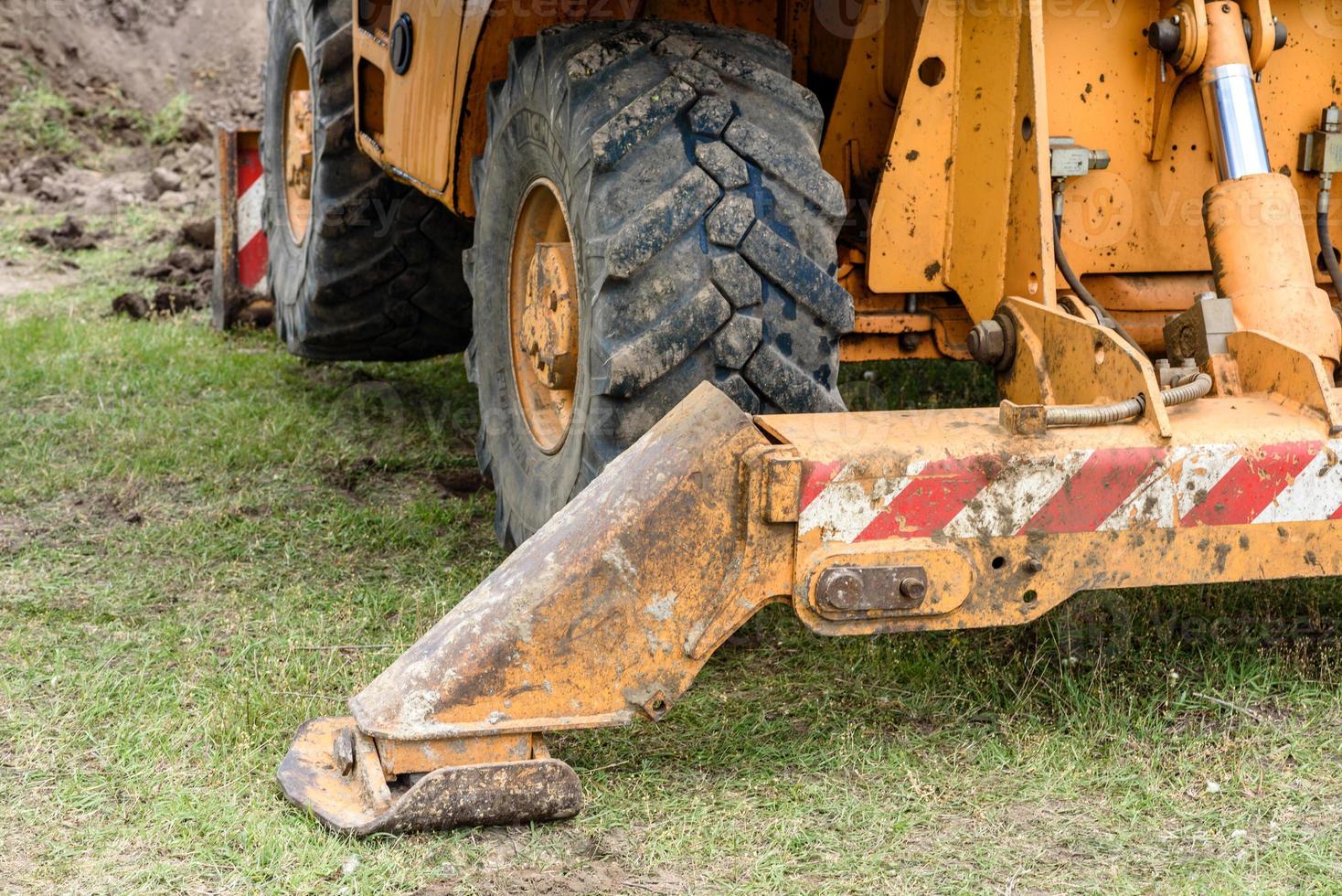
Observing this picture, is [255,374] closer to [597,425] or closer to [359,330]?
[359,330]

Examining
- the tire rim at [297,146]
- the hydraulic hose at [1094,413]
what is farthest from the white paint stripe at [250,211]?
the hydraulic hose at [1094,413]

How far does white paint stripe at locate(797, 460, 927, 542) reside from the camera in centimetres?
265

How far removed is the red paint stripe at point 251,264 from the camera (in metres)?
6.97

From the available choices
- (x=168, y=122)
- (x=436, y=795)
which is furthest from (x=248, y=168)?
(x=436, y=795)

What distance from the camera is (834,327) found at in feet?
10.1

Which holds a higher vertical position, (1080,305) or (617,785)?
(1080,305)

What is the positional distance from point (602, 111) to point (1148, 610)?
1.76 m

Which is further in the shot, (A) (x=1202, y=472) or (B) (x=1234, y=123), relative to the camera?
(B) (x=1234, y=123)

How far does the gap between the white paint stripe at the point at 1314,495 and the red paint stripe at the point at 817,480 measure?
2.58 ft

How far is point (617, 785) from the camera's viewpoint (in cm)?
286

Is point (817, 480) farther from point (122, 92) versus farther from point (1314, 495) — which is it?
point (122, 92)

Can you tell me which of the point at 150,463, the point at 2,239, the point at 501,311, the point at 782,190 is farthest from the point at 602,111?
the point at 2,239

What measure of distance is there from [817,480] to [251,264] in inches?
195

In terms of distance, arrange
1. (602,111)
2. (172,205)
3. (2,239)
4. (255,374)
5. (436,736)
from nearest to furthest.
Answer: (436,736) < (602,111) < (255,374) < (2,239) < (172,205)
